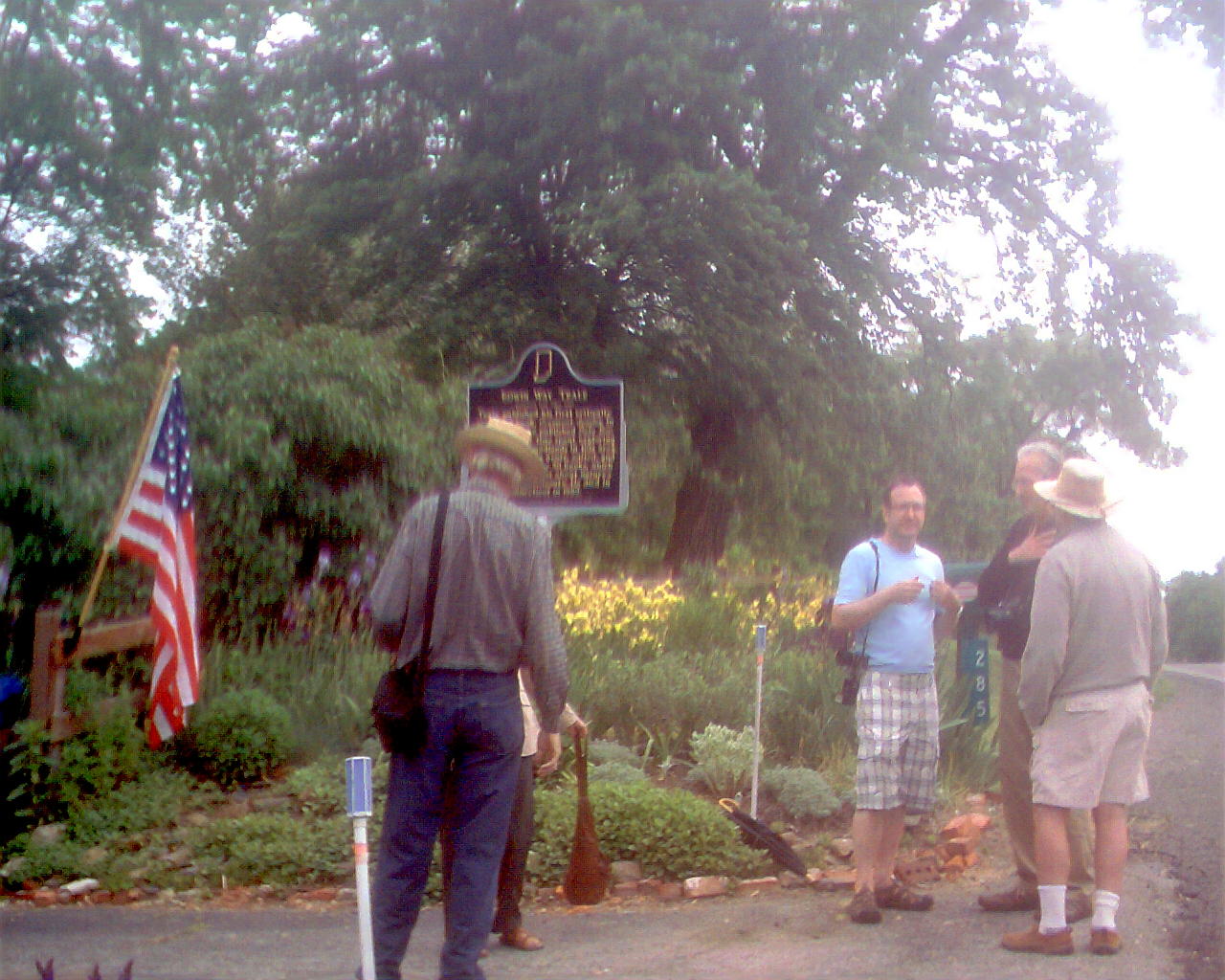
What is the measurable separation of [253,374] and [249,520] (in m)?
1.24

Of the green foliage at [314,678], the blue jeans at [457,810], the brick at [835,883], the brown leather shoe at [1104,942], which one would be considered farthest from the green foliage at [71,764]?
the brown leather shoe at [1104,942]

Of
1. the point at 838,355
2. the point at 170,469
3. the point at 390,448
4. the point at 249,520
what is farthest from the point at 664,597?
the point at 838,355

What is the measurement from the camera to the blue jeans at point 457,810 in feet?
14.6

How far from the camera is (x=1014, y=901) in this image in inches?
242

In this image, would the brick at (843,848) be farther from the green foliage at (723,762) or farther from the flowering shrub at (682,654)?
the flowering shrub at (682,654)

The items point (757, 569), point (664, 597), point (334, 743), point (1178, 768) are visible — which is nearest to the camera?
point (334, 743)

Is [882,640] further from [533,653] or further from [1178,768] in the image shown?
[1178,768]

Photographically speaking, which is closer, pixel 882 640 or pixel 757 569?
pixel 882 640

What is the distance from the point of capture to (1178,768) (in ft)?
34.7

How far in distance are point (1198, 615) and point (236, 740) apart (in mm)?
27917

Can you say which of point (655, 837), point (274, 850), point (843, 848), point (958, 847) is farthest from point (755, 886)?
point (274, 850)

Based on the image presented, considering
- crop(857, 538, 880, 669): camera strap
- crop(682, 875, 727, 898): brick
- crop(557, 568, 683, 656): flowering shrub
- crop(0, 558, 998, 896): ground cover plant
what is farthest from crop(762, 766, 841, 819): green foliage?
crop(557, 568, 683, 656): flowering shrub

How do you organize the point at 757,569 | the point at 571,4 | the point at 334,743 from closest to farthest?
the point at 334,743, the point at 571,4, the point at 757,569

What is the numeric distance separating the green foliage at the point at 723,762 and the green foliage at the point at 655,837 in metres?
1.07
